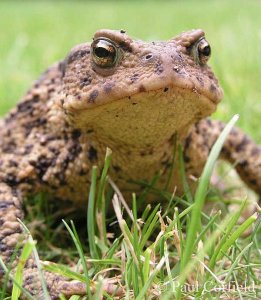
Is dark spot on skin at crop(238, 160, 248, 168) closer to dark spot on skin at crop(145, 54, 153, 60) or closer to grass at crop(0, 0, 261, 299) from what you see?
grass at crop(0, 0, 261, 299)

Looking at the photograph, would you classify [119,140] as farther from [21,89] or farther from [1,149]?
[21,89]

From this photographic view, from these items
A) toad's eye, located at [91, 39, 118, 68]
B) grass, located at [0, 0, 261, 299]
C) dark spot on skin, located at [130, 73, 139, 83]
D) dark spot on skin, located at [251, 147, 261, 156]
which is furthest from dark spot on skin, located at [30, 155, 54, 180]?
dark spot on skin, located at [251, 147, 261, 156]

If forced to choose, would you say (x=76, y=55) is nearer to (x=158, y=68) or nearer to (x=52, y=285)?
(x=158, y=68)

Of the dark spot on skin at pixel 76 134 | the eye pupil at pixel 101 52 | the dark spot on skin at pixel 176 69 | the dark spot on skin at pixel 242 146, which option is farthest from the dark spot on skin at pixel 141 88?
the dark spot on skin at pixel 242 146

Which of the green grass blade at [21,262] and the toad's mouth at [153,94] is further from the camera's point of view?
the toad's mouth at [153,94]

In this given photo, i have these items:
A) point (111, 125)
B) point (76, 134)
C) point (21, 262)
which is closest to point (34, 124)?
point (76, 134)

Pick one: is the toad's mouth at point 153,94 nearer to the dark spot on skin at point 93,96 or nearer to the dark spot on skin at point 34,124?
the dark spot on skin at point 93,96

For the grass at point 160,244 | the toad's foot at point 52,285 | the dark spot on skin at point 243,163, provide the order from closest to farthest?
1. the grass at point 160,244
2. the toad's foot at point 52,285
3. the dark spot on skin at point 243,163

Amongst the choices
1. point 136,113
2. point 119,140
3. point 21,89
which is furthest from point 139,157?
point 21,89
